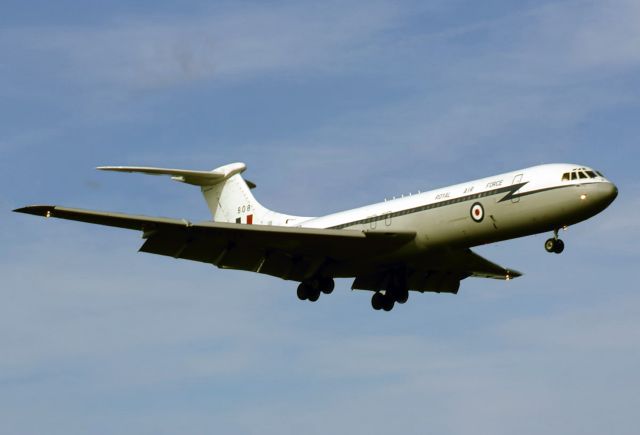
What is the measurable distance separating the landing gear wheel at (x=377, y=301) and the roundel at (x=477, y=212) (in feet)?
27.8

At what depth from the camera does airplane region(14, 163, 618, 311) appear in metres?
40.6

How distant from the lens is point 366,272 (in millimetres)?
47406

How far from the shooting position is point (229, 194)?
52.5 meters

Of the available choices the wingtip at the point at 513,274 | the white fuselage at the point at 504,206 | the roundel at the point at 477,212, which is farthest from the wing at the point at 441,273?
the roundel at the point at 477,212

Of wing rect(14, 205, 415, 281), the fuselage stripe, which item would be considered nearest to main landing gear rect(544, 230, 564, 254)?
the fuselage stripe

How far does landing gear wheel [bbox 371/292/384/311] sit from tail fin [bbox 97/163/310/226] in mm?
5781

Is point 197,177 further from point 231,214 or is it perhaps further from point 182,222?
point 182,222

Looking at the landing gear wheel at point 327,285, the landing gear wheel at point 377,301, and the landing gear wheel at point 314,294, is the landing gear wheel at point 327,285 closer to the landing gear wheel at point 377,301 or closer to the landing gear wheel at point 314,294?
the landing gear wheel at point 314,294

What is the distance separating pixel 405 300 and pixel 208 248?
28.2ft

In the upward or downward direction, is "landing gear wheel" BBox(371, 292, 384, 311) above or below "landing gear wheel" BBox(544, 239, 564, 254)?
below

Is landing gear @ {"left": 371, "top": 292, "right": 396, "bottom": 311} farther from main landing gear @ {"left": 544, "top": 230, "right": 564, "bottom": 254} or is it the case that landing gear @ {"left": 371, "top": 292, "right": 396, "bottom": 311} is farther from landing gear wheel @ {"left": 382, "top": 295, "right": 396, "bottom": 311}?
main landing gear @ {"left": 544, "top": 230, "right": 564, "bottom": 254}

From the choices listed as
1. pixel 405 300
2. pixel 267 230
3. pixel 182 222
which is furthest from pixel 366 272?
pixel 182 222

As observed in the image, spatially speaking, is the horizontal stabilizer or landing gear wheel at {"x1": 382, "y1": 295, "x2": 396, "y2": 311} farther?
the horizontal stabilizer

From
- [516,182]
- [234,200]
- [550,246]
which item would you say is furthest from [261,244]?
[550,246]
